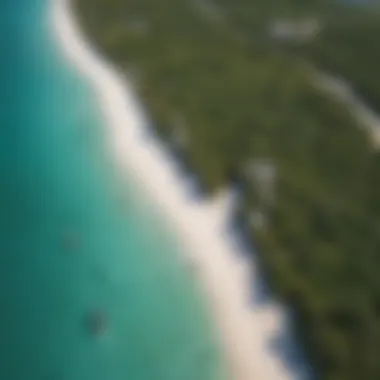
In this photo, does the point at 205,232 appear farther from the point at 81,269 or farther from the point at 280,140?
the point at 280,140

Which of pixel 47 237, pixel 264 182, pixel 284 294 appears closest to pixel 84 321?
pixel 47 237

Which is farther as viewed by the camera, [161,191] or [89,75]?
[89,75]

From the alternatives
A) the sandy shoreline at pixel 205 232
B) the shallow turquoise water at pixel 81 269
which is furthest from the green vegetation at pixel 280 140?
the shallow turquoise water at pixel 81 269

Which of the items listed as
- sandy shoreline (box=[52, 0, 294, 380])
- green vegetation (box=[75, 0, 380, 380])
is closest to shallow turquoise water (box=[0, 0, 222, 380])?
sandy shoreline (box=[52, 0, 294, 380])

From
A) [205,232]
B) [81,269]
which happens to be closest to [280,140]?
[205,232]

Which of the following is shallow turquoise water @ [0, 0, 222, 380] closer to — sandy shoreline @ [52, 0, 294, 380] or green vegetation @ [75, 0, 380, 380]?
sandy shoreline @ [52, 0, 294, 380]

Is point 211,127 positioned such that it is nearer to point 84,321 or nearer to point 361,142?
point 361,142
